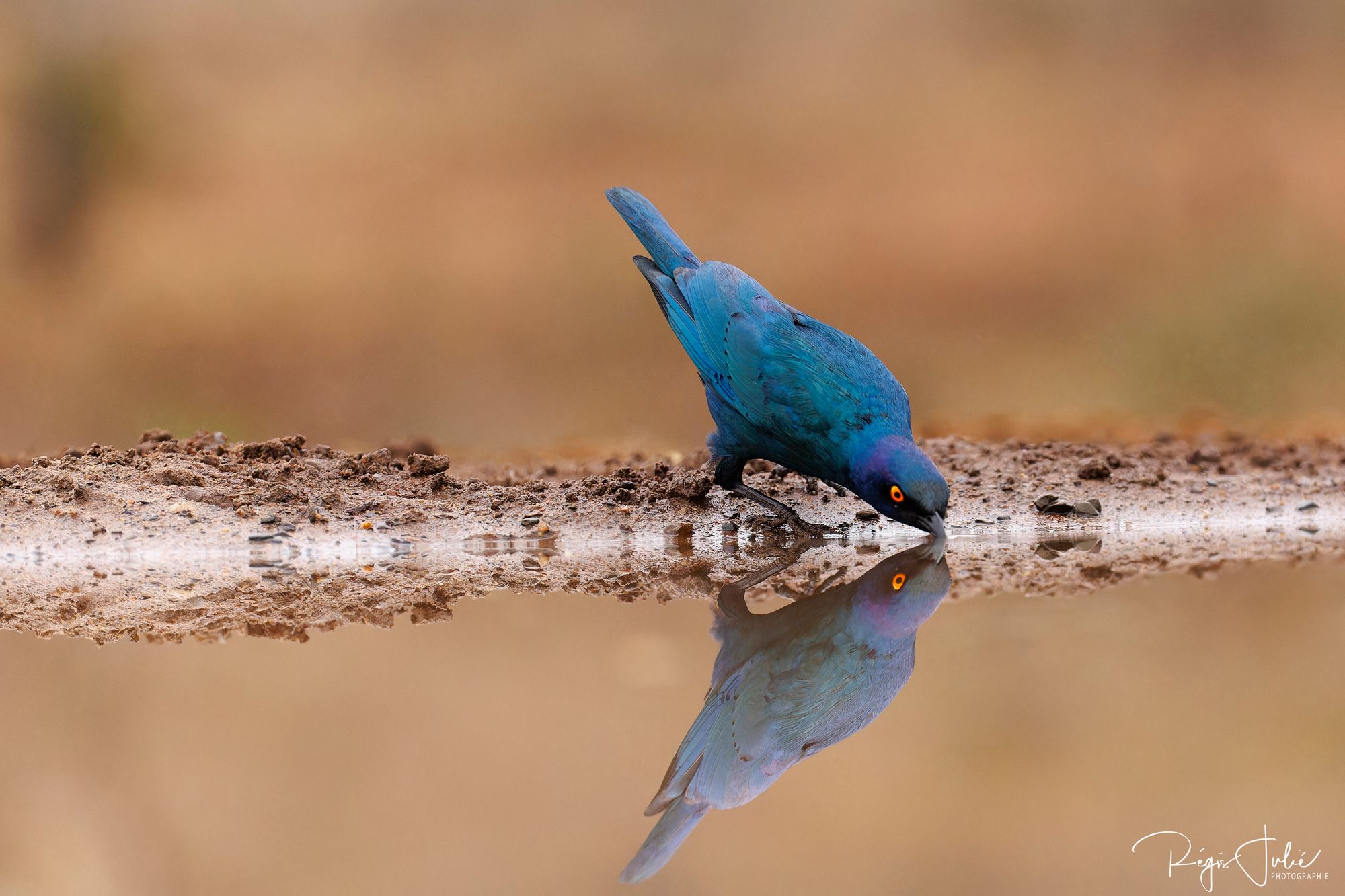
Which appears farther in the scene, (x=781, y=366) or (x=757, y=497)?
(x=757, y=497)

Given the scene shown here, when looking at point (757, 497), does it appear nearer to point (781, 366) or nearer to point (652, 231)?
point (781, 366)

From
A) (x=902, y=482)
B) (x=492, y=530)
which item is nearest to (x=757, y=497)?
(x=902, y=482)

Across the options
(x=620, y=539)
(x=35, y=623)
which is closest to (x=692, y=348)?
(x=620, y=539)

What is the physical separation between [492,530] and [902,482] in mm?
2279

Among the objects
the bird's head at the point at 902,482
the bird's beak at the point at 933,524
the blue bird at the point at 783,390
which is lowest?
the bird's beak at the point at 933,524

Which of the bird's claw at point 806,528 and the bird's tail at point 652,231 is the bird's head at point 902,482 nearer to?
the bird's claw at point 806,528

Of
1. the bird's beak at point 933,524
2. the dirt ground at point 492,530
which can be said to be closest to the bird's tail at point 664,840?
the dirt ground at point 492,530

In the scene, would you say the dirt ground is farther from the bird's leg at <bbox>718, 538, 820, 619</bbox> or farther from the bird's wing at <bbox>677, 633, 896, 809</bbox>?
the bird's wing at <bbox>677, 633, 896, 809</bbox>

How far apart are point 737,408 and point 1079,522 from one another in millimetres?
2196

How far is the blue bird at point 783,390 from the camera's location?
5.52 metres

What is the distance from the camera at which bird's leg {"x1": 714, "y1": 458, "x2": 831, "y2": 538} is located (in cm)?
627

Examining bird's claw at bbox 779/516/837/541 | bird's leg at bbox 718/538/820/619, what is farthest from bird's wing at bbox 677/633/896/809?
bird's claw at bbox 779/516/837/541

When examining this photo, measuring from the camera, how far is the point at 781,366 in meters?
5.86

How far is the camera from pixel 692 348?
6379 millimetres
